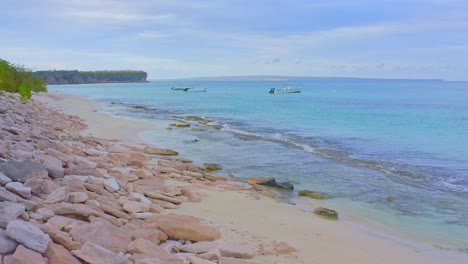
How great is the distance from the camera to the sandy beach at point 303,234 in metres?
6.35

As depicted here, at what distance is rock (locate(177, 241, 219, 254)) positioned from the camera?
578 cm

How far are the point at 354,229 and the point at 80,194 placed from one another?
455 cm

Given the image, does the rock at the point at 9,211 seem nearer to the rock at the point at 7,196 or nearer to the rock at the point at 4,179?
the rock at the point at 7,196

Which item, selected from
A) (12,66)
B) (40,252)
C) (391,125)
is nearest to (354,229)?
(40,252)

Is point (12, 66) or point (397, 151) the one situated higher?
point (12, 66)

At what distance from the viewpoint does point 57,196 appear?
244 inches

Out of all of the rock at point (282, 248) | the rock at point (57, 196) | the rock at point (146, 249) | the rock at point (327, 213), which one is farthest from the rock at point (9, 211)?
the rock at point (327, 213)

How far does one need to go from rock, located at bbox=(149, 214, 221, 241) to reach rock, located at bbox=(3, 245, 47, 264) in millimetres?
1998

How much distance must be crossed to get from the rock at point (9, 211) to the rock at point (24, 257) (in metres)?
0.54

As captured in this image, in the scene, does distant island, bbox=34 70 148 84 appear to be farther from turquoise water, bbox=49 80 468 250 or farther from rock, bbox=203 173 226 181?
rock, bbox=203 173 226 181

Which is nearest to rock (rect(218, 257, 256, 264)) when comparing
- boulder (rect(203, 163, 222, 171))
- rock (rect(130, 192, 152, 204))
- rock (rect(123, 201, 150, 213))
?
rock (rect(123, 201, 150, 213))

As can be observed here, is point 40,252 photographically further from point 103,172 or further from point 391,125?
point 391,125

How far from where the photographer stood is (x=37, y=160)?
763 centimetres

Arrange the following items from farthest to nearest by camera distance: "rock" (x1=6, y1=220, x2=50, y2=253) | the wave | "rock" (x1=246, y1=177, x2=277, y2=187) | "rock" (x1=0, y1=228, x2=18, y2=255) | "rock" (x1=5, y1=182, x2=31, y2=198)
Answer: the wave, "rock" (x1=246, y1=177, x2=277, y2=187), "rock" (x1=5, y1=182, x2=31, y2=198), "rock" (x1=6, y1=220, x2=50, y2=253), "rock" (x1=0, y1=228, x2=18, y2=255)
